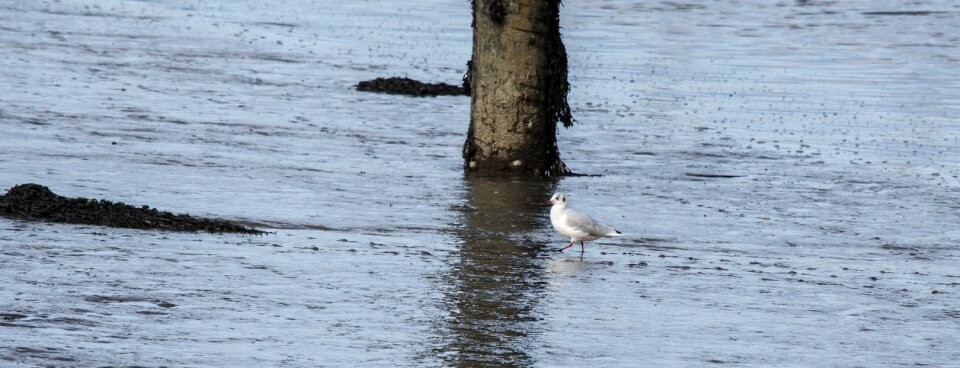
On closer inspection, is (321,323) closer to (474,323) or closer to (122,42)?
(474,323)

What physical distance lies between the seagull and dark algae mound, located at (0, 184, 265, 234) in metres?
2.00

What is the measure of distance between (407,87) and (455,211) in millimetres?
8623

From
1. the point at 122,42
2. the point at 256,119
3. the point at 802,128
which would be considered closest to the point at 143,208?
the point at 256,119

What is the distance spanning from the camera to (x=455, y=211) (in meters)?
12.0

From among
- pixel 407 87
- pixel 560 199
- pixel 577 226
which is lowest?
pixel 577 226

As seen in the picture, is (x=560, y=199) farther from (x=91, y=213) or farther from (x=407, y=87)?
(x=407, y=87)

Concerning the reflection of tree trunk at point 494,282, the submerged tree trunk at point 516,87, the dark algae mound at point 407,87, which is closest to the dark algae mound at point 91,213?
the reflection of tree trunk at point 494,282

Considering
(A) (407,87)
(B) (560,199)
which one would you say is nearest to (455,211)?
(B) (560,199)

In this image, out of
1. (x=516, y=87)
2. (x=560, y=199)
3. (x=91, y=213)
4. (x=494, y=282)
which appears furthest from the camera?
(x=516, y=87)

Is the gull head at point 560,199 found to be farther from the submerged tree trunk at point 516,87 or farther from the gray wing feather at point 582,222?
the submerged tree trunk at point 516,87

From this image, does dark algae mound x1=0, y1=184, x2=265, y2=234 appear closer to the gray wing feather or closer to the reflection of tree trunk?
the reflection of tree trunk

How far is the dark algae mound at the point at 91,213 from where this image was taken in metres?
10.1

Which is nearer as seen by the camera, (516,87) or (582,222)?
(582,222)

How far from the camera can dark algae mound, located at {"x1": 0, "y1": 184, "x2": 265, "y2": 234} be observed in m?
10.1
